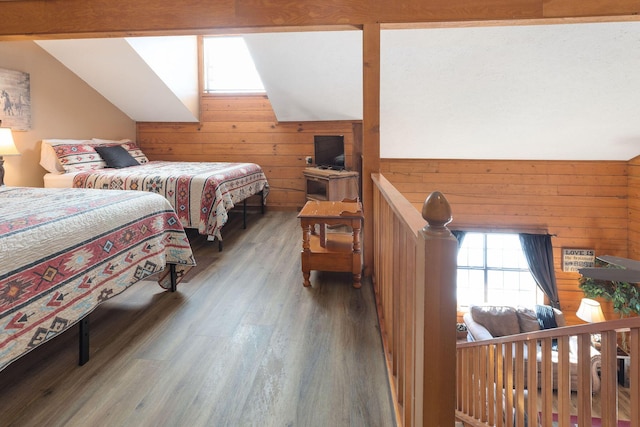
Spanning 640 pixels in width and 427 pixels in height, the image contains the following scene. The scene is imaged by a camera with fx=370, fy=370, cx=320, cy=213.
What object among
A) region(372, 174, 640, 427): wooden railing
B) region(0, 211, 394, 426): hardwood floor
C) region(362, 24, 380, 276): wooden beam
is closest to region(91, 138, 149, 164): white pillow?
region(0, 211, 394, 426): hardwood floor

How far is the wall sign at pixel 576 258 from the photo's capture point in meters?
5.33

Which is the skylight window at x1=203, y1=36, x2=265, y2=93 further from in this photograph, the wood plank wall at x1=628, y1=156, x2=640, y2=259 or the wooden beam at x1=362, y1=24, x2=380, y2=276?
the wood plank wall at x1=628, y1=156, x2=640, y2=259

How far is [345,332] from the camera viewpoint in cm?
189

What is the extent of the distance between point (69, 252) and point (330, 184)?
3076 mm

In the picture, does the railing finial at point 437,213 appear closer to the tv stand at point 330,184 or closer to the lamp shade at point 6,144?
the tv stand at point 330,184

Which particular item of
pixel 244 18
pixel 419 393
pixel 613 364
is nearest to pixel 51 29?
pixel 244 18

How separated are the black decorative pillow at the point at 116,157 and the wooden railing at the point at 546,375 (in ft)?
13.3

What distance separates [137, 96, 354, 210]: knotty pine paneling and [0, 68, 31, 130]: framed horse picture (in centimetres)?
172

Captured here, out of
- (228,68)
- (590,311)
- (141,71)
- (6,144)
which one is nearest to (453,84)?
(228,68)

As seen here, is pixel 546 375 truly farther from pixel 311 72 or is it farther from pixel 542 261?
pixel 542 261

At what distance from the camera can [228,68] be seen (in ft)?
17.2

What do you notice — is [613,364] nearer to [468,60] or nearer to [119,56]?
[468,60]

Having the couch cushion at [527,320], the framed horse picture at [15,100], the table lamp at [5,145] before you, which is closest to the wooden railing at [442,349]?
the couch cushion at [527,320]

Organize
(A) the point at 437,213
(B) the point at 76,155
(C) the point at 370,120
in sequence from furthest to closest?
(B) the point at 76,155
(C) the point at 370,120
(A) the point at 437,213
